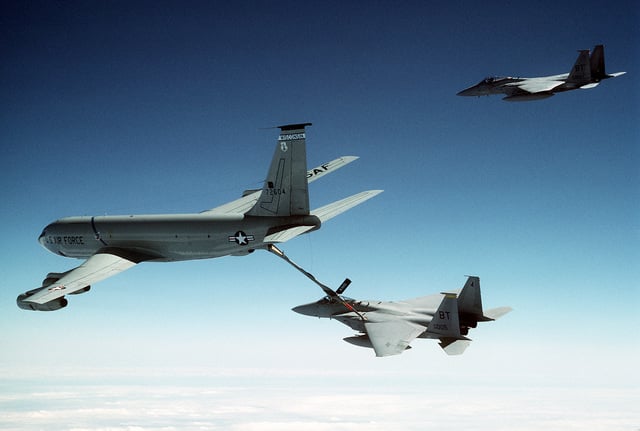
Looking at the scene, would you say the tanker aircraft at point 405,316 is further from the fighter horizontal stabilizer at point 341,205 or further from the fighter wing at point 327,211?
the fighter horizontal stabilizer at point 341,205

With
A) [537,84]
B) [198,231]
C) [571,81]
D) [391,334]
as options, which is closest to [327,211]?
[198,231]

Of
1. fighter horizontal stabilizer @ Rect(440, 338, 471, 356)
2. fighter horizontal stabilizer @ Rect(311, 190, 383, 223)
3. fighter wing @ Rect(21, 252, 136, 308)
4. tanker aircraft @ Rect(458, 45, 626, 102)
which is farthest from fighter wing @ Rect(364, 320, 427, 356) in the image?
tanker aircraft @ Rect(458, 45, 626, 102)

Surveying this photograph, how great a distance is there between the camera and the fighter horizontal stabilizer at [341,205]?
23.5 m

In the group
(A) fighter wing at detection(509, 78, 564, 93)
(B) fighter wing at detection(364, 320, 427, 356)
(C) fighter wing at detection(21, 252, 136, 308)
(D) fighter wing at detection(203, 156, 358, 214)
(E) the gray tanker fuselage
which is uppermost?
(A) fighter wing at detection(509, 78, 564, 93)

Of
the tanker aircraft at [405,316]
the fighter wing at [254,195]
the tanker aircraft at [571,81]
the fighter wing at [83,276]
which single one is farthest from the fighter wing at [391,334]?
the tanker aircraft at [571,81]

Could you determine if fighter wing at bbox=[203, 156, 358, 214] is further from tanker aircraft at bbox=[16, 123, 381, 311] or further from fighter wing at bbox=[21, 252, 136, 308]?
fighter wing at bbox=[21, 252, 136, 308]

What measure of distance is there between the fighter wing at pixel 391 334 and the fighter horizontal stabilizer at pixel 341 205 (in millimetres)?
5236

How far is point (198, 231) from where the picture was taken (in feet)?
→ 75.4

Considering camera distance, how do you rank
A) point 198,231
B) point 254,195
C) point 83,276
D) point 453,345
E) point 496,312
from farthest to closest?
1. point 254,195
2. point 496,312
3. point 198,231
4. point 453,345
5. point 83,276

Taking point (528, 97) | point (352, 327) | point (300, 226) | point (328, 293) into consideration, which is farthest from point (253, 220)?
point (528, 97)

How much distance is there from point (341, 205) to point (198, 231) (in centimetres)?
669

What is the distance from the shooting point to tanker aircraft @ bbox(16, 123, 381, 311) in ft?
69.9

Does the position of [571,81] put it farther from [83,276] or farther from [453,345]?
[83,276]

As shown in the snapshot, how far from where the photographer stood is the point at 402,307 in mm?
25406
